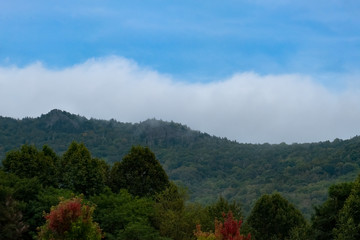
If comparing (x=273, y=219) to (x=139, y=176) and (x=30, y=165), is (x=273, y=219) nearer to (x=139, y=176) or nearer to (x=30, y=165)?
(x=139, y=176)

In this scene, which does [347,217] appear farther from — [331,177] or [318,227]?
[331,177]

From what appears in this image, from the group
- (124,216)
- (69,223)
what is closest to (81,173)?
(124,216)

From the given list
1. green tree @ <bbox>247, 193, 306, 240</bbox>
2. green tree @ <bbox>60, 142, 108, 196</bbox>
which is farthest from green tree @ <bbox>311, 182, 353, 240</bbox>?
green tree @ <bbox>60, 142, 108, 196</bbox>

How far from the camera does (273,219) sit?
220 feet

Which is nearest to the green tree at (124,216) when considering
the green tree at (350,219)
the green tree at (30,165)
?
the green tree at (30,165)

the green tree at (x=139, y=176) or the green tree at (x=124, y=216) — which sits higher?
the green tree at (x=139, y=176)

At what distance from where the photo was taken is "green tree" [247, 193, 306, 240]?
66.4 meters

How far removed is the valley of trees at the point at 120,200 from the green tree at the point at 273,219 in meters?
1.97

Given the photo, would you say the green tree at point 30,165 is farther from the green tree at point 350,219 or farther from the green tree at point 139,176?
the green tree at point 350,219

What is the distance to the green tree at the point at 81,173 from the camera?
5472cm

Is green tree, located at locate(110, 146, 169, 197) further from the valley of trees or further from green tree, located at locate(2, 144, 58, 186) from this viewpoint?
green tree, located at locate(2, 144, 58, 186)

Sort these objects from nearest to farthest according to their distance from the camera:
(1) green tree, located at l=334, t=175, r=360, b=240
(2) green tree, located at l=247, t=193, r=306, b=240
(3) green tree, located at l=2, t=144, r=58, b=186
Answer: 1. (1) green tree, located at l=334, t=175, r=360, b=240
2. (3) green tree, located at l=2, t=144, r=58, b=186
3. (2) green tree, located at l=247, t=193, r=306, b=240

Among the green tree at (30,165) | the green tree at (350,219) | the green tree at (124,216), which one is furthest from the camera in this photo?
the green tree at (30,165)

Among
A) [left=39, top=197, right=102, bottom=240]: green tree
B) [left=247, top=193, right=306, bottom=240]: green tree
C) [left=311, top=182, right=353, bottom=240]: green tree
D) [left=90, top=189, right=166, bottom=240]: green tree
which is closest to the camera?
[left=39, top=197, right=102, bottom=240]: green tree
